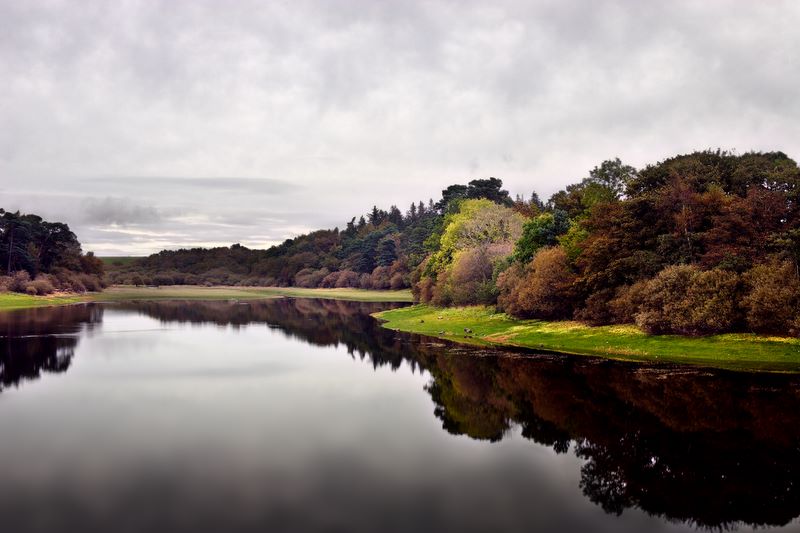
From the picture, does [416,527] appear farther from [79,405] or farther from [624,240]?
[624,240]

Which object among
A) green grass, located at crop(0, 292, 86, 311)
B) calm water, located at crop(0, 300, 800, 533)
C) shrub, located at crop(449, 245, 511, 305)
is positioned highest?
shrub, located at crop(449, 245, 511, 305)

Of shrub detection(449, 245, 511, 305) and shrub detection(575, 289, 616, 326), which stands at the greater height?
shrub detection(449, 245, 511, 305)

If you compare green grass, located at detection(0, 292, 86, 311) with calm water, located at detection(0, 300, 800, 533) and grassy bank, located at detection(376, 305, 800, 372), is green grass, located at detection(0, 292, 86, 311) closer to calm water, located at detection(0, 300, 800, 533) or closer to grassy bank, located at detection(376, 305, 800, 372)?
calm water, located at detection(0, 300, 800, 533)

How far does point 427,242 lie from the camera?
121562 mm

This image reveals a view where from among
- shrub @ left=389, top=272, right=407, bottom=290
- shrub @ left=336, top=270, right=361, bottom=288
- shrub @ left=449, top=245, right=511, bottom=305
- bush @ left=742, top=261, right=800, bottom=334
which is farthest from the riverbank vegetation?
shrub @ left=336, top=270, right=361, bottom=288

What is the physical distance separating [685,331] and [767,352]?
630 centimetres

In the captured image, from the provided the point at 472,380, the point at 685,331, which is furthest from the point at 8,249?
the point at 685,331

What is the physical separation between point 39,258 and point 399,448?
148435 millimetres

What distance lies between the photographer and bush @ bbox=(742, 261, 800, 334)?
35.9 meters

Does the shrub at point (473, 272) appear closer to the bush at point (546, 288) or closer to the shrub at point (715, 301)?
the bush at point (546, 288)

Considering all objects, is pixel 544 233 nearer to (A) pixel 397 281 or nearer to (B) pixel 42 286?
(A) pixel 397 281

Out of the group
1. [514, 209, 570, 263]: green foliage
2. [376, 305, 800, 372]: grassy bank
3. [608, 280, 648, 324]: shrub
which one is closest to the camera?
[376, 305, 800, 372]: grassy bank

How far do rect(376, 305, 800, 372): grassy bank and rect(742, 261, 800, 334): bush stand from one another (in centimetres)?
98

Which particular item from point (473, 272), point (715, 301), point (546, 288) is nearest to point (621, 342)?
point (715, 301)
